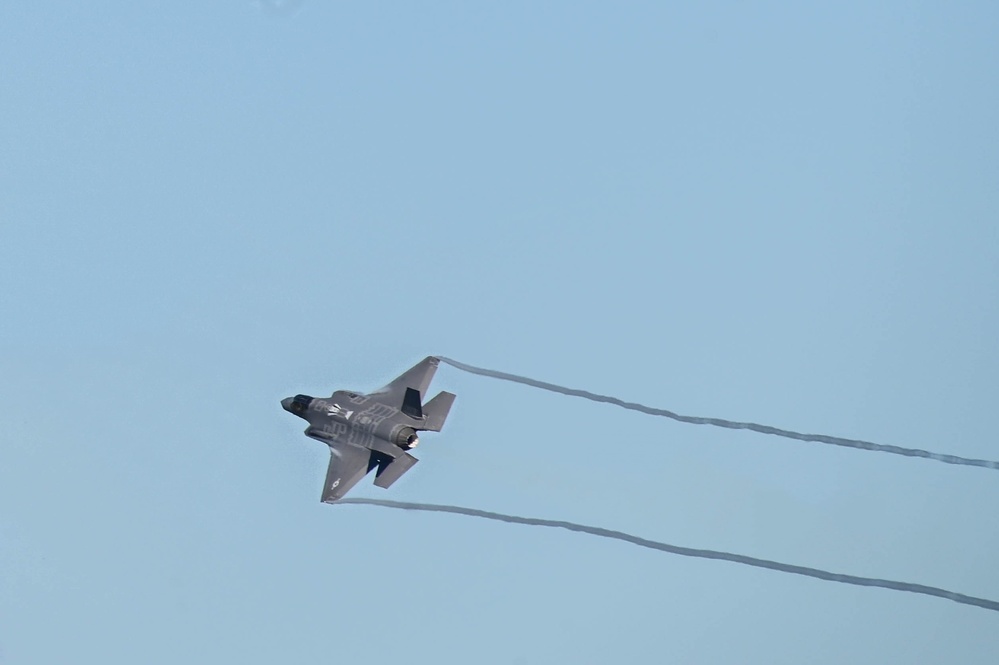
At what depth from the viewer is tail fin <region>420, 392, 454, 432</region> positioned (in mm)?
69750

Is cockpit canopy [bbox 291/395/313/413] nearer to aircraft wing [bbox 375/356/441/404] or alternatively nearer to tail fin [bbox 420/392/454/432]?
aircraft wing [bbox 375/356/441/404]

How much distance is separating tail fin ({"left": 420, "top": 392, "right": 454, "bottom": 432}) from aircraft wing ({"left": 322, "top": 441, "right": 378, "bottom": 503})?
3.07 meters

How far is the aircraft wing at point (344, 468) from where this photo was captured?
7012cm

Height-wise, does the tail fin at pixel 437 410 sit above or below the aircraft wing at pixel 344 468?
above

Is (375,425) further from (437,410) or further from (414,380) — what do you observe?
(414,380)

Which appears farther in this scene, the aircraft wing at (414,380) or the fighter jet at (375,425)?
the aircraft wing at (414,380)

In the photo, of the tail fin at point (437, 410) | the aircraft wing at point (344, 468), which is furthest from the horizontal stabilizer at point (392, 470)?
the tail fin at point (437, 410)

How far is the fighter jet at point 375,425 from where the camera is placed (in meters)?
68.7

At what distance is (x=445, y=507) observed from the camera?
69188mm

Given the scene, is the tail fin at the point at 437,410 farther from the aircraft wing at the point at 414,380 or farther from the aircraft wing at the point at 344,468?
the aircraft wing at the point at 344,468

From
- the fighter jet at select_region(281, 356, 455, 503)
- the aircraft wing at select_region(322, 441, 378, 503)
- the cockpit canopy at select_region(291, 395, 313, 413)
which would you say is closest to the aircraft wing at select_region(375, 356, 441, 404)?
the fighter jet at select_region(281, 356, 455, 503)

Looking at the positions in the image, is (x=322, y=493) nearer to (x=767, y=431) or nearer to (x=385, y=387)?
(x=385, y=387)

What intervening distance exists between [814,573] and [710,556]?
431 cm

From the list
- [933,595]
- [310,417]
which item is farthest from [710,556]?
[310,417]
